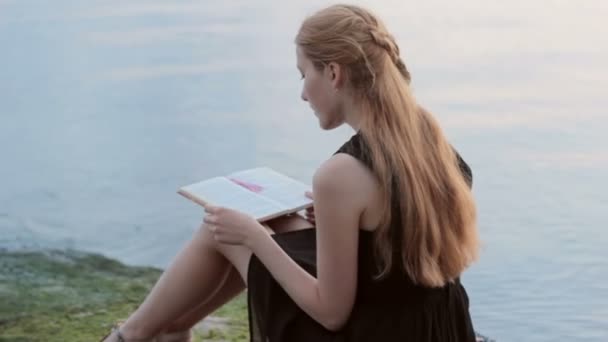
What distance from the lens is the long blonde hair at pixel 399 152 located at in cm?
172

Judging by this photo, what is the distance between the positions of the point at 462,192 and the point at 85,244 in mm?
2102

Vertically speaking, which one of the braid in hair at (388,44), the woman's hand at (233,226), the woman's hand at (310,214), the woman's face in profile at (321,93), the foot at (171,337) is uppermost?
the braid in hair at (388,44)

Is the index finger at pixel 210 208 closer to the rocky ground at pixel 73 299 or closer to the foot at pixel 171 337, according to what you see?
the foot at pixel 171 337

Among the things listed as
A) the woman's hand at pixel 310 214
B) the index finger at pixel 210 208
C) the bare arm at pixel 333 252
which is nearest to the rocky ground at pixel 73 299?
the woman's hand at pixel 310 214

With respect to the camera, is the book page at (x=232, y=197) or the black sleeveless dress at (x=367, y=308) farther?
the book page at (x=232, y=197)

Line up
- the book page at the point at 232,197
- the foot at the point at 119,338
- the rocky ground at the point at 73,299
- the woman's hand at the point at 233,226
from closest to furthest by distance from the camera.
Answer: the woman's hand at the point at 233,226, the book page at the point at 232,197, the foot at the point at 119,338, the rocky ground at the point at 73,299

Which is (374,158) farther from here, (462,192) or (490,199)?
(490,199)

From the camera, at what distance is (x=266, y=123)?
475 centimetres

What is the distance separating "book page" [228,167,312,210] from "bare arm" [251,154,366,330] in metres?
0.24

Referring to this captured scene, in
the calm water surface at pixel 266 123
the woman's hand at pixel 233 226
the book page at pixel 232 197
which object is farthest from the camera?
the calm water surface at pixel 266 123

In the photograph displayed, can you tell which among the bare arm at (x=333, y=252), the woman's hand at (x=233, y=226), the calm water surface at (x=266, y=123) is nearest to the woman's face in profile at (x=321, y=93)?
the bare arm at (x=333, y=252)

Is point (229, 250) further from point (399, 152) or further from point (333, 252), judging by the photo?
point (399, 152)

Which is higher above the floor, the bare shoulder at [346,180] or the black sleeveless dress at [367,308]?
the bare shoulder at [346,180]

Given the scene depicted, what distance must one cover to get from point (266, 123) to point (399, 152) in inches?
119
